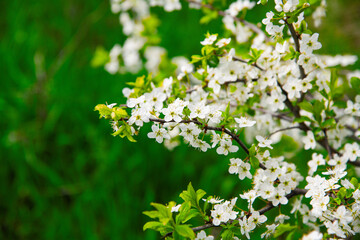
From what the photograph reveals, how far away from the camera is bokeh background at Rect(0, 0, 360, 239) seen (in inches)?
94.7

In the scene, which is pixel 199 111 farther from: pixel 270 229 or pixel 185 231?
pixel 270 229

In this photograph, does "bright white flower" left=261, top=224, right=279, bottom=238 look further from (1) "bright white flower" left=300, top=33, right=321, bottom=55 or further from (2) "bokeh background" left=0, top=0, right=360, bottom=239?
(2) "bokeh background" left=0, top=0, right=360, bottom=239

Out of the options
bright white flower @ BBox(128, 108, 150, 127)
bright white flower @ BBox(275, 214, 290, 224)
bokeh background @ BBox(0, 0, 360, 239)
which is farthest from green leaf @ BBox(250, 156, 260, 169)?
bokeh background @ BBox(0, 0, 360, 239)

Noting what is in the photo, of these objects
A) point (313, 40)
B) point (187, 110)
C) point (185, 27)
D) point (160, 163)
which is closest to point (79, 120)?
point (160, 163)

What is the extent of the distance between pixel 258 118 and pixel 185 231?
0.85 m

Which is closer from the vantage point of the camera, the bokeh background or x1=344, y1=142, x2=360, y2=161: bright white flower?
x1=344, y1=142, x2=360, y2=161: bright white flower

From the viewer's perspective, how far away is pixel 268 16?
1.25 meters

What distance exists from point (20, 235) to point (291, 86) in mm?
2025

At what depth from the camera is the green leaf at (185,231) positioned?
43.3 inches

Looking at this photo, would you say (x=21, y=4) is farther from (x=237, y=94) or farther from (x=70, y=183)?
(x=237, y=94)

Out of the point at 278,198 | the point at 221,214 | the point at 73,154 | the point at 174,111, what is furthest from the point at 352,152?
the point at 73,154

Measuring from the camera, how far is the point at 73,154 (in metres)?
2.83

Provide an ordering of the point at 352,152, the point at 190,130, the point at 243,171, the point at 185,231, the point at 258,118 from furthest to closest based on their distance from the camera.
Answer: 1. the point at 258,118
2. the point at 352,152
3. the point at 243,171
4. the point at 190,130
5. the point at 185,231

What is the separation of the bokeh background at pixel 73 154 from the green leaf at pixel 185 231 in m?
1.13
